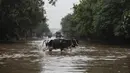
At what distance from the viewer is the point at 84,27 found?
233 ft

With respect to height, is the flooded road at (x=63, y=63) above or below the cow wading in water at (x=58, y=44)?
below

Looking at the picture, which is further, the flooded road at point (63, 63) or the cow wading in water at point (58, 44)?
the cow wading in water at point (58, 44)

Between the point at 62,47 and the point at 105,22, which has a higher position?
the point at 105,22

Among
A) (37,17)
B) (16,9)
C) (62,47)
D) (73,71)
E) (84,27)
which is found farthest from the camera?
(37,17)

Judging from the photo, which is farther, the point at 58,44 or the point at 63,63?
the point at 58,44

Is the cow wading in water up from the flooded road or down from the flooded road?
up

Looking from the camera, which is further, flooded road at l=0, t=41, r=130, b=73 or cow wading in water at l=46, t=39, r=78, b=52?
cow wading in water at l=46, t=39, r=78, b=52

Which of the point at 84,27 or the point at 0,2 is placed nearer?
the point at 0,2

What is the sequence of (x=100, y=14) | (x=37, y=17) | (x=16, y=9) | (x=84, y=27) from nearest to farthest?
1. (x=100, y=14)
2. (x=16, y=9)
3. (x=84, y=27)
4. (x=37, y=17)

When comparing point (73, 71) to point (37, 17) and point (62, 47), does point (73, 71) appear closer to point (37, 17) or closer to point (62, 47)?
point (62, 47)

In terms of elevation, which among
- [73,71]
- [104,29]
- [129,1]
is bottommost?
[73,71]

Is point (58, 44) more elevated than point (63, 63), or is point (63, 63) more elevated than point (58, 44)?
point (58, 44)

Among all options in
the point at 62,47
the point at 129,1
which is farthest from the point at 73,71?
the point at 129,1

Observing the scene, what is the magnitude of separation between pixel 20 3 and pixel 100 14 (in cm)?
1477
